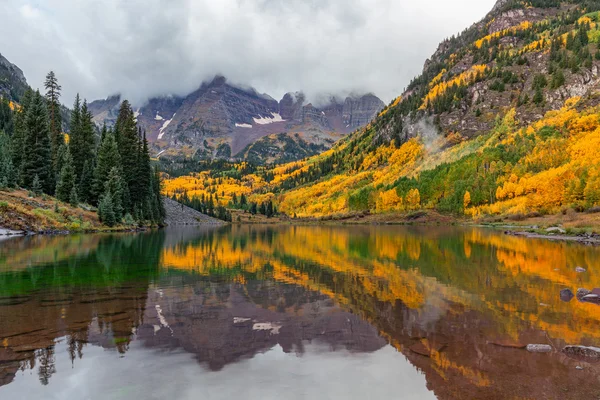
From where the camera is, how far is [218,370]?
33.1ft

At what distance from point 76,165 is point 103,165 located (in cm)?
788

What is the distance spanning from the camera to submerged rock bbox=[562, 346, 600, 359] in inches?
439

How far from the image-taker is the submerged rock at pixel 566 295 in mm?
18484

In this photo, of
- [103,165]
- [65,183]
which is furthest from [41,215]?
[103,165]

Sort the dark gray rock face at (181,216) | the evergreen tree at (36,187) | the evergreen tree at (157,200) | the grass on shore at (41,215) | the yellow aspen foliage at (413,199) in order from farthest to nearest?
1. the yellow aspen foliage at (413,199)
2. the dark gray rock face at (181,216)
3. the evergreen tree at (157,200)
4. the evergreen tree at (36,187)
5. the grass on shore at (41,215)

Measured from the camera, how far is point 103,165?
3167 inches

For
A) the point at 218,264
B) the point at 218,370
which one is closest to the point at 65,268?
the point at 218,264

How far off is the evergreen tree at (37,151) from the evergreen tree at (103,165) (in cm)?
790

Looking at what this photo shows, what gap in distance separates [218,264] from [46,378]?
76.1 ft

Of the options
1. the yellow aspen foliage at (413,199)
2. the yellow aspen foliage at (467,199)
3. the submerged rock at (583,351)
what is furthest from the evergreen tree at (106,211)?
the yellow aspen foliage at (413,199)

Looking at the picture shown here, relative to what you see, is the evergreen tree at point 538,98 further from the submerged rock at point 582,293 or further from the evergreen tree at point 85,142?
the submerged rock at point 582,293

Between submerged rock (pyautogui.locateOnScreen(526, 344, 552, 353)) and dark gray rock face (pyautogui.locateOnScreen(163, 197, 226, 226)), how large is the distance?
136472 millimetres

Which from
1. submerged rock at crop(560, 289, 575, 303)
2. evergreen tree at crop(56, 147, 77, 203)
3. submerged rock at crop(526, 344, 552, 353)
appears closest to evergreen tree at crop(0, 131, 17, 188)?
evergreen tree at crop(56, 147, 77, 203)

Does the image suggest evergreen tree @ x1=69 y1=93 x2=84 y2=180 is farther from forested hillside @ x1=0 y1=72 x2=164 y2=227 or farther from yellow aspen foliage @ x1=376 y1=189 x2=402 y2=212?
yellow aspen foliage @ x1=376 y1=189 x2=402 y2=212
